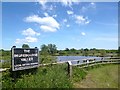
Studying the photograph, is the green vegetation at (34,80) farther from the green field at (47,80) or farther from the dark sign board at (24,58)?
the dark sign board at (24,58)

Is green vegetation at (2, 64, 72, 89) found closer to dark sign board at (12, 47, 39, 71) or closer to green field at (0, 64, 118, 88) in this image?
green field at (0, 64, 118, 88)

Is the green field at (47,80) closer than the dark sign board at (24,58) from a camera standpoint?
Yes

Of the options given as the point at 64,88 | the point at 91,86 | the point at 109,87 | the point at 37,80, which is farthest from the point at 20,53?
the point at 109,87

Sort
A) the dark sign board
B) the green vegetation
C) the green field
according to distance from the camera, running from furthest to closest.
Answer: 1. the dark sign board
2. the green field
3. the green vegetation

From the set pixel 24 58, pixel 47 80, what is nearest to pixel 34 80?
pixel 47 80

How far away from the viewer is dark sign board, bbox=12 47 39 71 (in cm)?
1151

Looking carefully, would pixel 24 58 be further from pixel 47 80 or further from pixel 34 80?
pixel 47 80

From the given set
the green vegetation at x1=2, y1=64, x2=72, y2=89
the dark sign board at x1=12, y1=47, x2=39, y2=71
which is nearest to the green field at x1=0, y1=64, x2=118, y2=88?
the green vegetation at x1=2, y1=64, x2=72, y2=89

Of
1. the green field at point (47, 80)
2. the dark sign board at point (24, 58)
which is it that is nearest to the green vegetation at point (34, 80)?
the green field at point (47, 80)

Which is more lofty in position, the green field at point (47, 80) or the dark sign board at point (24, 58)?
the dark sign board at point (24, 58)

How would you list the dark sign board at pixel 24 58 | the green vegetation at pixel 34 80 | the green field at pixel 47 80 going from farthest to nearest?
1. the dark sign board at pixel 24 58
2. the green field at pixel 47 80
3. the green vegetation at pixel 34 80

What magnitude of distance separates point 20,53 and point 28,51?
0.90 m

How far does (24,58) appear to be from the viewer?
12.4 meters

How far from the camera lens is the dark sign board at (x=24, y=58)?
37.8 feet
